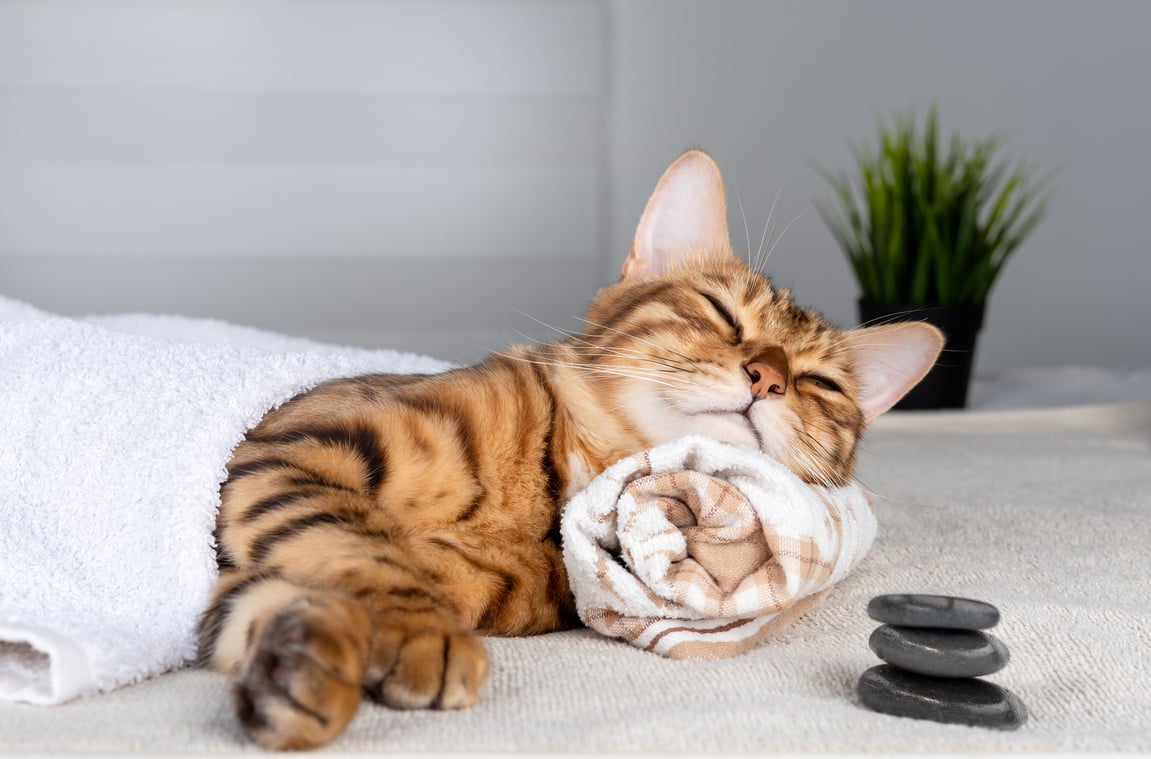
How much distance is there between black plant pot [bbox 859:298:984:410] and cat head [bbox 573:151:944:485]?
1.86 m

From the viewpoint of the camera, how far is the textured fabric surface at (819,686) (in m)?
0.81

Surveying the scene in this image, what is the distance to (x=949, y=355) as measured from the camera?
3379mm

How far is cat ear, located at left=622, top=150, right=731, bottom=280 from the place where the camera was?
4.82 ft

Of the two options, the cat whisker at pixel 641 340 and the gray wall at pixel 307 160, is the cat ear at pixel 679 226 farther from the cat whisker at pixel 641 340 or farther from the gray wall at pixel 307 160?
the gray wall at pixel 307 160

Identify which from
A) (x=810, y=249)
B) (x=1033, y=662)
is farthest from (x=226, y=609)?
(x=810, y=249)

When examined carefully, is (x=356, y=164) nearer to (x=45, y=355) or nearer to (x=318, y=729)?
(x=45, y=355)

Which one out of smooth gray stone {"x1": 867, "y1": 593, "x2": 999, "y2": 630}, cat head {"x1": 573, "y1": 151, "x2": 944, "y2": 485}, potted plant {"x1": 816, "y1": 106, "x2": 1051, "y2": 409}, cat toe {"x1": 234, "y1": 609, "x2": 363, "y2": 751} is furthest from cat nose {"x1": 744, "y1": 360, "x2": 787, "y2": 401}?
potted plant {"x1": 816, "y1": 106, "x2": 1051, "y2": 409}

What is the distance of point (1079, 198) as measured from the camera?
161 inches

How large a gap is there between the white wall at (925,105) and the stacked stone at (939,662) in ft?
10.6

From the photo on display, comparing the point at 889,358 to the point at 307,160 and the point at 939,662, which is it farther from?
the point at 307,160

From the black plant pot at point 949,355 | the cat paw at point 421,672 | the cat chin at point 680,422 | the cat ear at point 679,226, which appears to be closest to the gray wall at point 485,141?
the black plant pot at point 949,355

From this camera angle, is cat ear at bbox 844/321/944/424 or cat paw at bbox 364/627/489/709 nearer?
cat paw at bbox 364/627/489/709

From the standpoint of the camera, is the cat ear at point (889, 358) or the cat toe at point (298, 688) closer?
the cat toe at point (298, 688)

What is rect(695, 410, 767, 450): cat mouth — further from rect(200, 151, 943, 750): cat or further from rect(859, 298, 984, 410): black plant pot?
rect(859, 298, 984, 410): black plant pot
